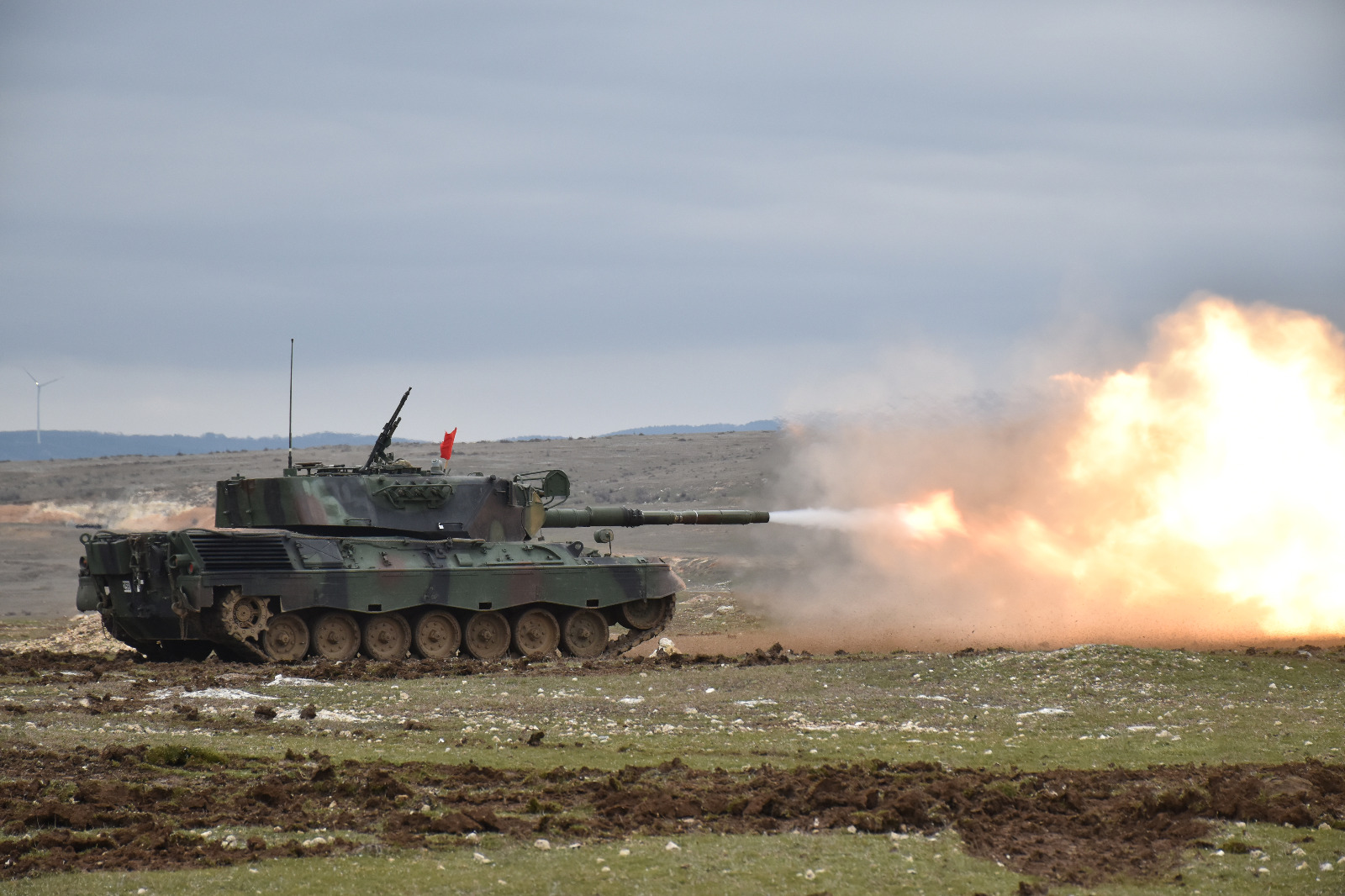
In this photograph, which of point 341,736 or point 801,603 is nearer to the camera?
point 341,736

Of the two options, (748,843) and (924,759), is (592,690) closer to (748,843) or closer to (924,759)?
(924,759)

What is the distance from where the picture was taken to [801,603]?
39.0m

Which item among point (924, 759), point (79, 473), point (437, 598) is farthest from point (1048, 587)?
point (79, 473)

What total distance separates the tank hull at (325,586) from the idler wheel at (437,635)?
0.31ft

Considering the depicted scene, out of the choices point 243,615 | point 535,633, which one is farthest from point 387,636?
point 535,633

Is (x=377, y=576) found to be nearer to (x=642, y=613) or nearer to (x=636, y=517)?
(x=642, y=613)

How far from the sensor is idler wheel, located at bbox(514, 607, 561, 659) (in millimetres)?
32469

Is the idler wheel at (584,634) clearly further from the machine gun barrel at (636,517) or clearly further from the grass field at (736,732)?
the grass field at (736,732)

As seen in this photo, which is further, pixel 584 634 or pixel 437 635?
pixel 584 634

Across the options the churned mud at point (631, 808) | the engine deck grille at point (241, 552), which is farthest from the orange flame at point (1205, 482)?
the churned mud at point (631, 808)

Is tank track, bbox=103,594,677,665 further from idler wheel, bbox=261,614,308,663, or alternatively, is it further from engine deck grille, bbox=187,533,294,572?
engine deck grille, bbox=187,533,294,572

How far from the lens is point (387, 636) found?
30969 millimetres

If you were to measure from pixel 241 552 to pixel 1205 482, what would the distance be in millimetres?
20255

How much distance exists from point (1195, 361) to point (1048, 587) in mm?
5979
